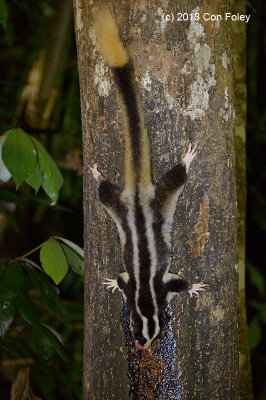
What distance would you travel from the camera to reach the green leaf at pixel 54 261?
1730 mm

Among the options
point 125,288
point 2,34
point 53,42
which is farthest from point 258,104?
point 125,288

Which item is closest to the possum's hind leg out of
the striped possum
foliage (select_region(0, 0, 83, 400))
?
the striped possum

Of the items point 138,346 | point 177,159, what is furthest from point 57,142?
point 138,346

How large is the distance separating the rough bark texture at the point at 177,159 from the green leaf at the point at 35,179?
15.2 inches

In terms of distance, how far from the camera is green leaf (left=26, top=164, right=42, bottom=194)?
197 centimetres

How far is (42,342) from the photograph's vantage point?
2.07 metres

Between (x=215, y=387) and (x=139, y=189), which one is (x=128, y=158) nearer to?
(x=139, y=189)

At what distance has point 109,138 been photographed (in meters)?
1.63

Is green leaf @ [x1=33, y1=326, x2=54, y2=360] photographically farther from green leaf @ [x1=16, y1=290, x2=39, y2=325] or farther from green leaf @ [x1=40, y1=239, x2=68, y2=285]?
green leaf @ [x1=40, y1=239, x2=68, y2=285]

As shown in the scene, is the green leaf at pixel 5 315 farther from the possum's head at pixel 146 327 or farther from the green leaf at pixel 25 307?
the possum's head at pixel 146 327

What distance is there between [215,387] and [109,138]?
46.6 inches

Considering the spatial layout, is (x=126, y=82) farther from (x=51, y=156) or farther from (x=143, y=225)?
(x=51, y=156)

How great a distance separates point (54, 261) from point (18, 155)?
1.76 feet

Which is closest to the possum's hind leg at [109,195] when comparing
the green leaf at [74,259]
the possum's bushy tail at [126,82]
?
the possum's bushy tail at [126,82]
